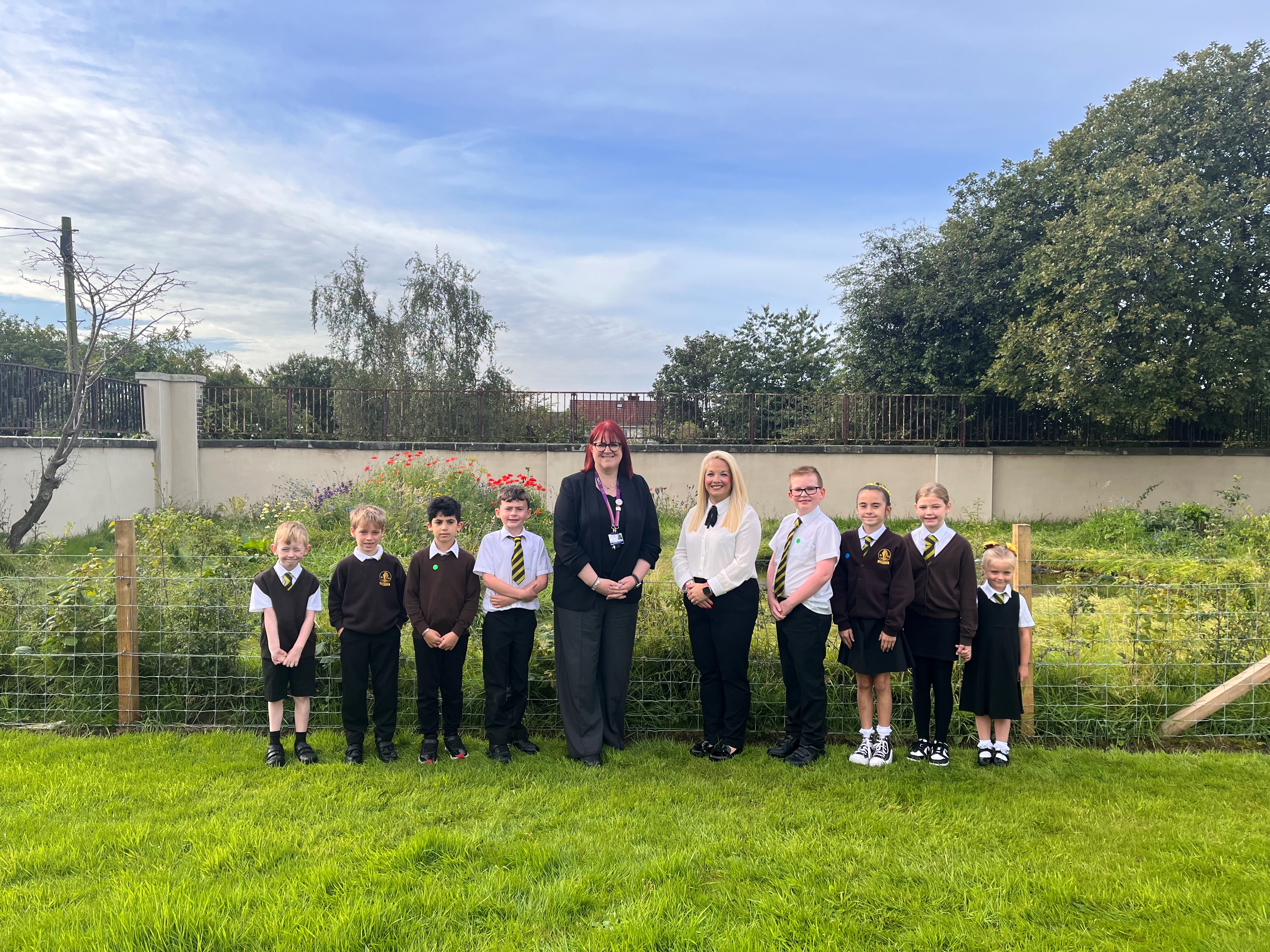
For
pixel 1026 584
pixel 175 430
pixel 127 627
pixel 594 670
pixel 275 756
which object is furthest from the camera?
pixel 175 430

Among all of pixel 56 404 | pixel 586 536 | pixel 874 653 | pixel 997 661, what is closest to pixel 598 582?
pixel 586 536

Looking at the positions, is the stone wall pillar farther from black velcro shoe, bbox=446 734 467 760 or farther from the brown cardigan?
the brown cardigan

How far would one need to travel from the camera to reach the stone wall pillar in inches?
560

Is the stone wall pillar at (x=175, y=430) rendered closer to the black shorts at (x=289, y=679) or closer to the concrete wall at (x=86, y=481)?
the concrete wall at (x=86, y=481)

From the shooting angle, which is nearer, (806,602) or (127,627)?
(806,602)

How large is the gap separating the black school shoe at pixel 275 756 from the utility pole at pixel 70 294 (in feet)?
27.9

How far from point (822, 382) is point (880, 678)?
21.9 m

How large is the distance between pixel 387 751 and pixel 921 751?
2.88 meters

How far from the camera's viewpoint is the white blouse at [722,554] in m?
4.04

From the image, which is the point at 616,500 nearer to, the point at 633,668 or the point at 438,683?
the point at 633,668

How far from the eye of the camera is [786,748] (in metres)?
4.12

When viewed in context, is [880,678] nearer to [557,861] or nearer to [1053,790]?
[1053,790]

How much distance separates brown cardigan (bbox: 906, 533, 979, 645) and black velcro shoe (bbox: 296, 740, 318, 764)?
130 inches

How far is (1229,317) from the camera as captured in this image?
520 inches
